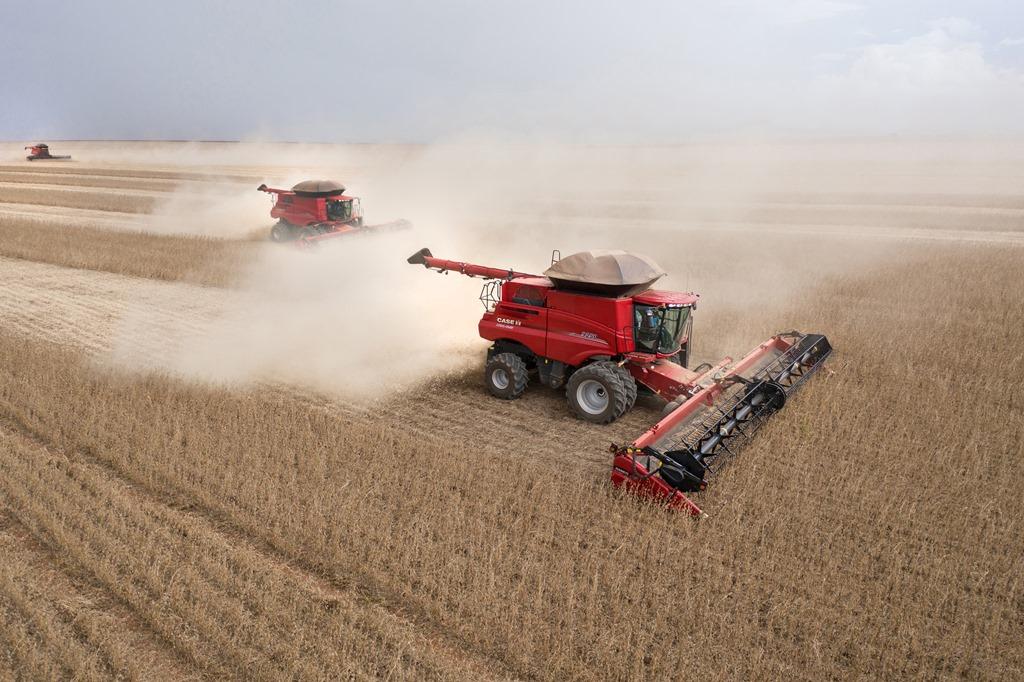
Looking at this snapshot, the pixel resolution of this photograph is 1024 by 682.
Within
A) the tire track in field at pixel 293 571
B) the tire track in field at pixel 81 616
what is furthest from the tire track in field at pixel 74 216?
the tire track in field at pixel 81 616

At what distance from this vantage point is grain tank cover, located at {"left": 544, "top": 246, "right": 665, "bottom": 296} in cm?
804

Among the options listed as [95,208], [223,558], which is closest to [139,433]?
[223,558]

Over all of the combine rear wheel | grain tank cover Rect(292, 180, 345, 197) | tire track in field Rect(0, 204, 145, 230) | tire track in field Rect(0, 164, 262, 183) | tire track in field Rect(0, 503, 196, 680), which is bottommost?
tire track in field Rect(0, 503, 196, 680)

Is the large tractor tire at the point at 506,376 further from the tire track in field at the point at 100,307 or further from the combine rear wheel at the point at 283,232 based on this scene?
the combine rear wheel at the point at 283,232

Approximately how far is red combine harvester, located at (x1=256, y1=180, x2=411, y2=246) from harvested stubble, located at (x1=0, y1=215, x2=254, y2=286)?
1.38m

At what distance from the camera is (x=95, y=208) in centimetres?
3095

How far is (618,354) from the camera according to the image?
27.4 feet

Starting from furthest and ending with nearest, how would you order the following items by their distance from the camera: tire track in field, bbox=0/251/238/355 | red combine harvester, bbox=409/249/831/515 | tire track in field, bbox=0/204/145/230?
tire track in field, bbox=0/204/145/230
tire track in field, bbox=0/251/238/355
red combine harvester, bbox=409/249/831/515

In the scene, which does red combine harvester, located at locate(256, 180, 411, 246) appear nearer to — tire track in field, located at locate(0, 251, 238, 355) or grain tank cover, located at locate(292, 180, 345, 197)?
grain tank cover, located at locate(292, 180, 345, 197)

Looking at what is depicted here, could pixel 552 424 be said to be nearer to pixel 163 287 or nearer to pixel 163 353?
pixel 163 353

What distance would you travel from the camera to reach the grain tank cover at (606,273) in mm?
8039

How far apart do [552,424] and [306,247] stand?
510 inches

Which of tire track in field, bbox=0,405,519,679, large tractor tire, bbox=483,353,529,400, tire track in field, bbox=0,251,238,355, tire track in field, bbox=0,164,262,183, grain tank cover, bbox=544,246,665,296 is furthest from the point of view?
tire track in field, bbox=0,164,262,183

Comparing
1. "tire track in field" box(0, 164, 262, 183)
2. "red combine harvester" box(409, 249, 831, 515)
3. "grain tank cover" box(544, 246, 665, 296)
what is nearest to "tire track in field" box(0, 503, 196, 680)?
"red combine harvester" box(409, 249, 831, 515)
